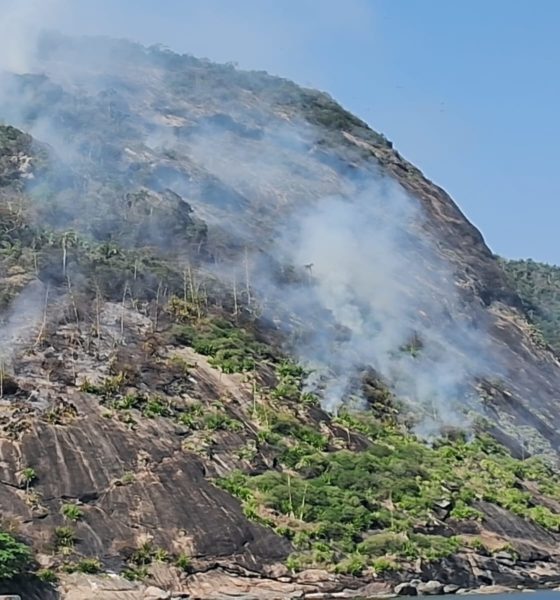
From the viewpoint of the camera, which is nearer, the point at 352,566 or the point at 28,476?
the point at 28,476

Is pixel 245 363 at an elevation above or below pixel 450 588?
above

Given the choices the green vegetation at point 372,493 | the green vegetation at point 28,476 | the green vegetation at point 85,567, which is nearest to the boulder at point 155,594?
the green vegetation at point 85,567

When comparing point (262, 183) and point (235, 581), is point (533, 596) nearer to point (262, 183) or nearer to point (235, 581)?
point (235, 581)

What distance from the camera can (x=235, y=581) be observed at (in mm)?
64125

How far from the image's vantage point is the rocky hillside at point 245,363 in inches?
2596

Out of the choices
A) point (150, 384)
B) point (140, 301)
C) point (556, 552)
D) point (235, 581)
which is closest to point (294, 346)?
point (140, 301)

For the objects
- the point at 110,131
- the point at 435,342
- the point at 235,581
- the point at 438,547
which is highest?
the point at 110,131

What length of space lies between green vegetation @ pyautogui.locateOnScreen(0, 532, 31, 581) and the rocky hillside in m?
0.20

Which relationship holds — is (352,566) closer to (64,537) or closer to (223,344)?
(64,537)

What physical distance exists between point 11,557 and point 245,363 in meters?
36.2

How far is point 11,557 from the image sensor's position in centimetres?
5509

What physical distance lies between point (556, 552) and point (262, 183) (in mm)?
70830

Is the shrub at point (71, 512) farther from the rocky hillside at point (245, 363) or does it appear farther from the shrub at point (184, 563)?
the shrub at point (184, 563)

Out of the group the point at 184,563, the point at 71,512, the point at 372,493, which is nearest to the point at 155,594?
the point at 184,563
